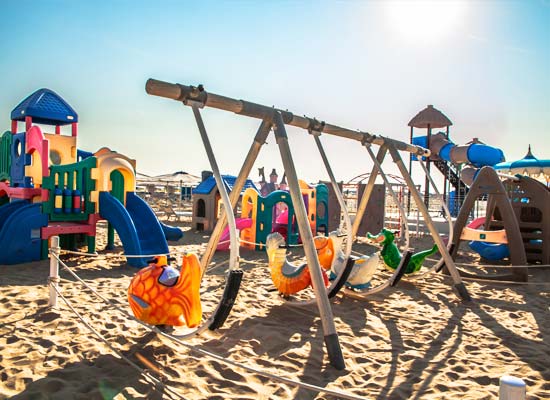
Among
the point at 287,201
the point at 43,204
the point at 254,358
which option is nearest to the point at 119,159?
the point at 43,204

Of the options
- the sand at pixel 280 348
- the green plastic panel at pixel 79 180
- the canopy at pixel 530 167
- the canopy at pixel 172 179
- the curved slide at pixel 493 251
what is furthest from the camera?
the canopy at pixel 172 179

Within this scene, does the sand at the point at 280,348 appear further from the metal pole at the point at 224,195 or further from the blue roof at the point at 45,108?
the blue roof at the point at 45,108

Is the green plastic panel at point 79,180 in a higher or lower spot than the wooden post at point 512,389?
higher

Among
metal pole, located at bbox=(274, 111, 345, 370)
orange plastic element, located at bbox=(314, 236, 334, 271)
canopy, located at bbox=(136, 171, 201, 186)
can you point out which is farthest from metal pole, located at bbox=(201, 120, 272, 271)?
canopy, located at bbox=(136, 171, 201, 186)

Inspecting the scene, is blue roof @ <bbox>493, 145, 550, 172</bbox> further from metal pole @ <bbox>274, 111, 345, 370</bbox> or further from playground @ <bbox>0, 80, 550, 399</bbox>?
metal pole @ <bbox>274, 111, 345, 370</bbox>

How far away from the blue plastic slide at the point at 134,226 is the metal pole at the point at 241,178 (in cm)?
384

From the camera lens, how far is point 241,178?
4.52m

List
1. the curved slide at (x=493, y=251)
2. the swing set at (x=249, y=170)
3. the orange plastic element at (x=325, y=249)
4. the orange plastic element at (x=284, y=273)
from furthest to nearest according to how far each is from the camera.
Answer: the curved slide at (x=493, y=251) < the orange plastic element at (x=325, y=249) < the orange plastic element at (x=284, y=273) < the swing set at (x=249, y=170)

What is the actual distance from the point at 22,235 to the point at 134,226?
6.60 ft

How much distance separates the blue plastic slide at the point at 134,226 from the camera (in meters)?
7.76

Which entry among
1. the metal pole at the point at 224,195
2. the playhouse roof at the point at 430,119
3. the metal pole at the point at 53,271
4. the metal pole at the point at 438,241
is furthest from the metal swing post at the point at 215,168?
the playhouse roof at the point at 430,119

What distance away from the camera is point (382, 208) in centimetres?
1376

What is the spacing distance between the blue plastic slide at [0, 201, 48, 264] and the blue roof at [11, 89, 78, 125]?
12.2 ft

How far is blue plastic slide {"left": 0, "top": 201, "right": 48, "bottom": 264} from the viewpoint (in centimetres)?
729
